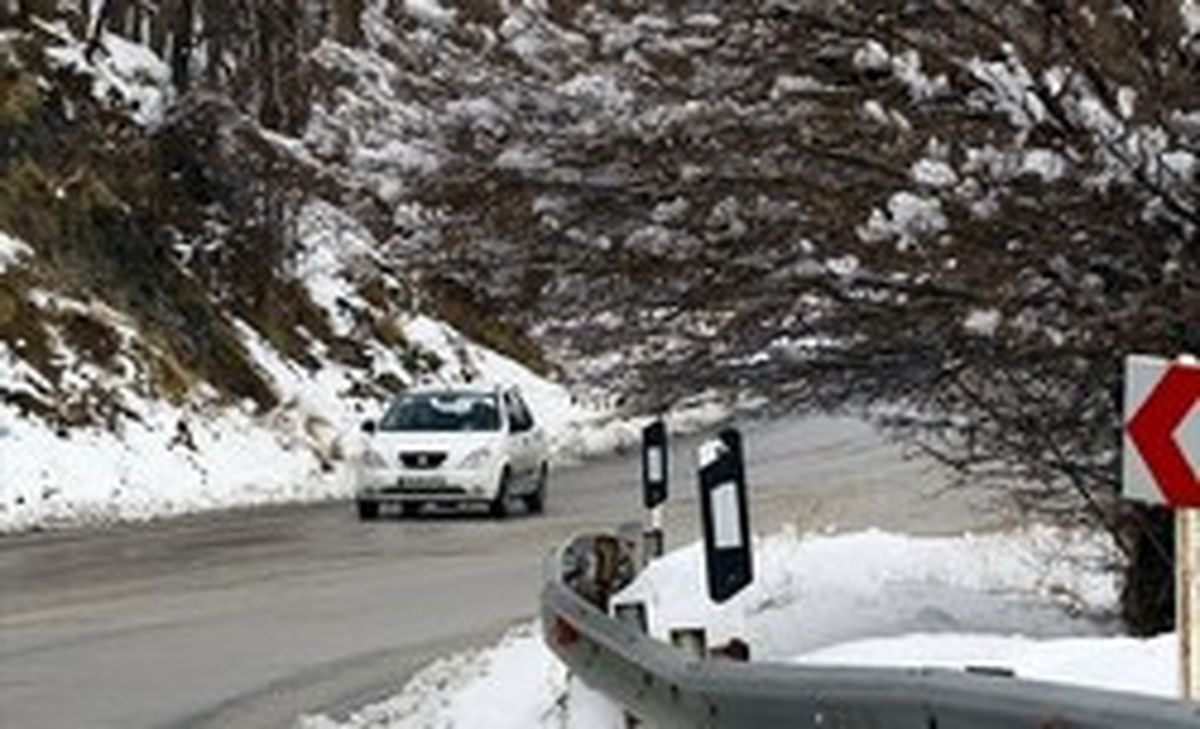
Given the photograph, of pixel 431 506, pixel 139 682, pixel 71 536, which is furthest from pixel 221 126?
pixel 139 682

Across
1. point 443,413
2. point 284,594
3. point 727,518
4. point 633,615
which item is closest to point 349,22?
point 284,594

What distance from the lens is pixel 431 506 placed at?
29250 millimetres

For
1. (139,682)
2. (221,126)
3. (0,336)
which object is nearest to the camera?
(139,682)

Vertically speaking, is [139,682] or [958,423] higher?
[958,423]

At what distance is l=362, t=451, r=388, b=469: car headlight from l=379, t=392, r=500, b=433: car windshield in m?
0.95

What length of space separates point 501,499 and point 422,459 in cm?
99

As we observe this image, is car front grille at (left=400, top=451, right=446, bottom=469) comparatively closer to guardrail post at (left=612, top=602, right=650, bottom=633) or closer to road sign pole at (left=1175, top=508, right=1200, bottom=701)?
guardrail post at (left=612, top=602, right=650, bottom=633)

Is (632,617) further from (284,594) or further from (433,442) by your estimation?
(433,442)

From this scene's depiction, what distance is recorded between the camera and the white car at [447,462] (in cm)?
2783

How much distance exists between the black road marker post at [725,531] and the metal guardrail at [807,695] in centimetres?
35

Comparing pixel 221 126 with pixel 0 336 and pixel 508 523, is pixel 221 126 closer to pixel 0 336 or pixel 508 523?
pixel 0 336

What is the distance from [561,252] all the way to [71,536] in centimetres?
1488

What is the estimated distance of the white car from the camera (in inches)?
1096

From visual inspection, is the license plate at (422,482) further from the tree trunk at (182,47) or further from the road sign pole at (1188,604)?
the road sign pole at (1188,604)
